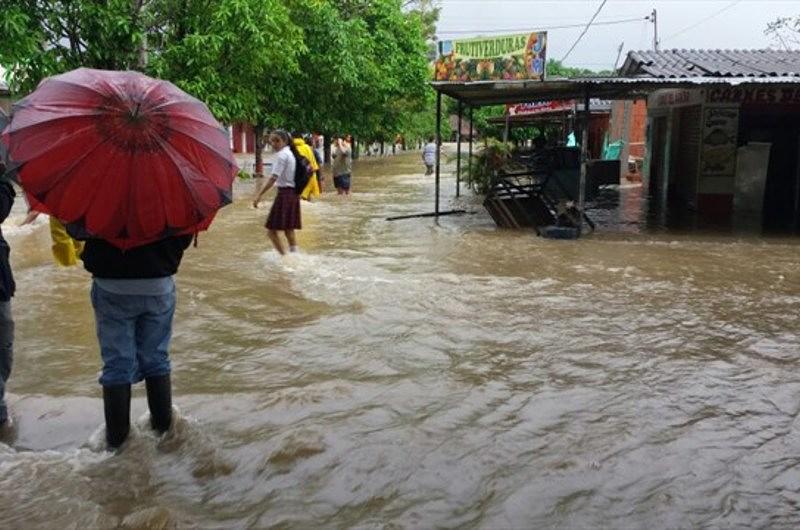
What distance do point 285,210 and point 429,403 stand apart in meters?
4.88

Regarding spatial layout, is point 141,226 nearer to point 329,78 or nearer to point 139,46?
point 139,46

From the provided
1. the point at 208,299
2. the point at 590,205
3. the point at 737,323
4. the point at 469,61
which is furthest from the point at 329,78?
the point at 737,323

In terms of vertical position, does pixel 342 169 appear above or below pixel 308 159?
below

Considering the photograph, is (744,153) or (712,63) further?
(744,153)

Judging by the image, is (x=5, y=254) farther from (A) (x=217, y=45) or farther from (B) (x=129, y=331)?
(A) (x=217, y=45)

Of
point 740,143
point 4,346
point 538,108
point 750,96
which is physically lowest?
point 4,346

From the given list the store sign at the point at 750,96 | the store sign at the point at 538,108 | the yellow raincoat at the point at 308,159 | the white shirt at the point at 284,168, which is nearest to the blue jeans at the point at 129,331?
the white shirt at the point at 284,168

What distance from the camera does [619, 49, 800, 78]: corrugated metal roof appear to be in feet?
40.9

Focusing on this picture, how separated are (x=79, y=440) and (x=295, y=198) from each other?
5344 millimetres

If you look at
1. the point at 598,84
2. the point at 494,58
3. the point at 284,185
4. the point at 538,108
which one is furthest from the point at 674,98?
the point at 284,185

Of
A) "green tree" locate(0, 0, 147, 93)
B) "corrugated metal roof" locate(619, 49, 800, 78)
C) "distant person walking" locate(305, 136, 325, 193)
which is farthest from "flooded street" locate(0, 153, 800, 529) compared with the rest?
"corrugated metal roof" locate(619, 49, 800, 78)

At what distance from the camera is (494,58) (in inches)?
460

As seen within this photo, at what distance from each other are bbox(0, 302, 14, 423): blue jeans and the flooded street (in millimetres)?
205

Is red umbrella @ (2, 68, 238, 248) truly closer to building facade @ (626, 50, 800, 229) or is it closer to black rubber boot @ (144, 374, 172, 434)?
black rubber boot @ (144, 374, 172, 434)
